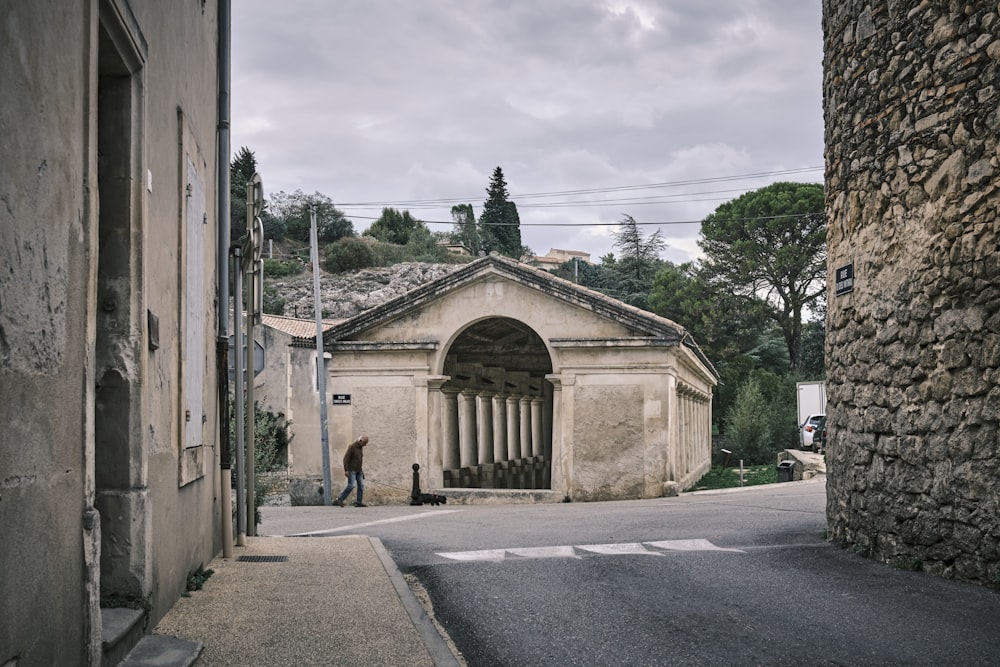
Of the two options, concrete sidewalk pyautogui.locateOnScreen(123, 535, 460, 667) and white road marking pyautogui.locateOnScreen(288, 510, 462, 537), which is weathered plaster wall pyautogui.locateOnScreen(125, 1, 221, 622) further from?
white road marking pyautogui.locateOnScreen(288, 510, 462, 537)

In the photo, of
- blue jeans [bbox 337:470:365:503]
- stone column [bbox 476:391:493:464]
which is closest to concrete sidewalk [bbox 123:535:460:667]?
blue jeans [bbox 337:470:365:503]

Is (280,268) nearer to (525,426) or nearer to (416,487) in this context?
(525,426)

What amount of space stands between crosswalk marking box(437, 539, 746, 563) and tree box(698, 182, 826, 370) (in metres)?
46.1

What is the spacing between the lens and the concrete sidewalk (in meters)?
5.25

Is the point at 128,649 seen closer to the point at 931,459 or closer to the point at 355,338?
the point at 931,459

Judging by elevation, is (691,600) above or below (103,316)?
below

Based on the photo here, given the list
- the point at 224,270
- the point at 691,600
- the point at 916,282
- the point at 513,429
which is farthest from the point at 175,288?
the point at 513,429

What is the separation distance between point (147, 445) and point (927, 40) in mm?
6634

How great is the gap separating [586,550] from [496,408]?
23139 mm

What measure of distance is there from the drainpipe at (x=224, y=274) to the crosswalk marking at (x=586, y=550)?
2124mm

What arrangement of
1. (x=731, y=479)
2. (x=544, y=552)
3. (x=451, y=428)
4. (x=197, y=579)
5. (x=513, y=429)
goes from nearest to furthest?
(x=197, y=579) → (x=544, y=552) → (x=451, y=428) → (x=731, y=479) → (x=513, y=429)

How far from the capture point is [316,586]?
770 centimetres

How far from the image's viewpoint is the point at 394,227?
10456 centimetres

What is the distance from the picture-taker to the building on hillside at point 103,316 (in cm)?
345
